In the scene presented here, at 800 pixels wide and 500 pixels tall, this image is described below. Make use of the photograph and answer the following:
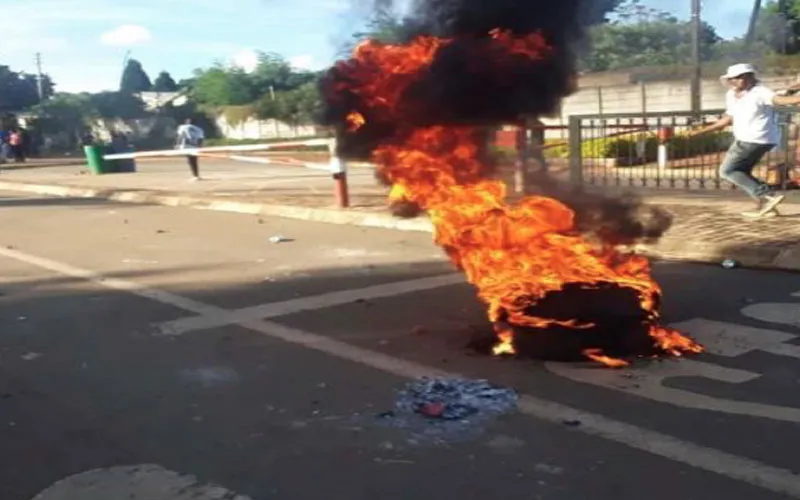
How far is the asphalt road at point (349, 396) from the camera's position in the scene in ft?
12.1

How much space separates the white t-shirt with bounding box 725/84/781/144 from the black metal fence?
7.57ft

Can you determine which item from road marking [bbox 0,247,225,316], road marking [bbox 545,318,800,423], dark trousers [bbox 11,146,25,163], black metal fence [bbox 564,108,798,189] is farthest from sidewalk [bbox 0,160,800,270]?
dark trousers [bbox 11,146,25,163]

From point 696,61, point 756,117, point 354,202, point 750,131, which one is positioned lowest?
point 354,202

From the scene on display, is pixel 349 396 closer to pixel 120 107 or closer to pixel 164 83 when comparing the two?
pixel 120 107

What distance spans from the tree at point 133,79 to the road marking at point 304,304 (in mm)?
48646

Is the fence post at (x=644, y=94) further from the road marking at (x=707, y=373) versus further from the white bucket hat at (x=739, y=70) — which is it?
the road marking at (x=707, y=373)

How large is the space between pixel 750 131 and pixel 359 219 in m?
5.07

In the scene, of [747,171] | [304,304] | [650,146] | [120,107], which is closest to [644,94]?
[650,146]

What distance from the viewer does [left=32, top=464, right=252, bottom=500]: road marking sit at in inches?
143

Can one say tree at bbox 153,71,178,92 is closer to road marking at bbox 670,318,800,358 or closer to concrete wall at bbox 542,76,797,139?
concrete wall at bbox 542,76,797,139

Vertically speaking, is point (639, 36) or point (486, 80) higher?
point (639, 36)

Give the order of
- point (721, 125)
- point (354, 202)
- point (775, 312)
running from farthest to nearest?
point (354, 202) → point (721, 125) → point (775, 312)

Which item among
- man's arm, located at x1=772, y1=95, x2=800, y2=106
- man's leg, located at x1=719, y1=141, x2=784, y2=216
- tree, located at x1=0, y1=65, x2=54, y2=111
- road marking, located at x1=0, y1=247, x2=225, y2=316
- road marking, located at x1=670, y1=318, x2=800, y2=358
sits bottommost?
road marking, located at x1=670, y1=318, x2=800, y2=358

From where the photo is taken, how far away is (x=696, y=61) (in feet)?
35.1
